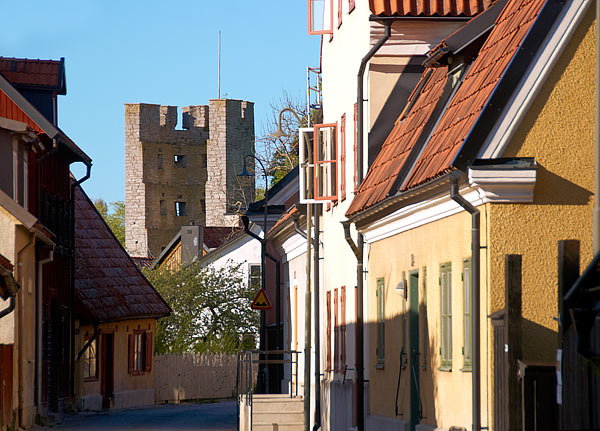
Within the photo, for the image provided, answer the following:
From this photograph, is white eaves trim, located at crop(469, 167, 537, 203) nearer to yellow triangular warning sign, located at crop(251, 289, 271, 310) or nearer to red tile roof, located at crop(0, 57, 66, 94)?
yellow triangular warning sign, located at crop(251, 289, 271, 310)

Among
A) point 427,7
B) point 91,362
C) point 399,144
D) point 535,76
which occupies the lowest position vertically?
point 91,362

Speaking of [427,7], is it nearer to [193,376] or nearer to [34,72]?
[34,72]

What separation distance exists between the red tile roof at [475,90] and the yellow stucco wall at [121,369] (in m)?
23.2

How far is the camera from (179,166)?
4382 inches

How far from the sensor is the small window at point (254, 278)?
5944 cm

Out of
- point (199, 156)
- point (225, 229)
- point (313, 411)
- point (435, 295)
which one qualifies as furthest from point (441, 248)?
point (199, 156)

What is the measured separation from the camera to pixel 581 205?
12195mm

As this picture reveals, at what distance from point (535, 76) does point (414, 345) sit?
4571 mm

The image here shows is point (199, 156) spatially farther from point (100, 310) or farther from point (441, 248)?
point (441, 248)

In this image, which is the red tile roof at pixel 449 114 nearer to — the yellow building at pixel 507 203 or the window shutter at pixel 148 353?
the yellow building at pixel 507 203

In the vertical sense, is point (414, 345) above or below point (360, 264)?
below

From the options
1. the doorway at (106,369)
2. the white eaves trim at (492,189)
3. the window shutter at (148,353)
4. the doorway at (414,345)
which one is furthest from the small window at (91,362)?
the white eaves trim at (492,189)

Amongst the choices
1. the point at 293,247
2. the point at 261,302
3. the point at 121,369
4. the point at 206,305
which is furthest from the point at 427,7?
the point at 206,305

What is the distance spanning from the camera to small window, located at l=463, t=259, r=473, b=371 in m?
13.0
